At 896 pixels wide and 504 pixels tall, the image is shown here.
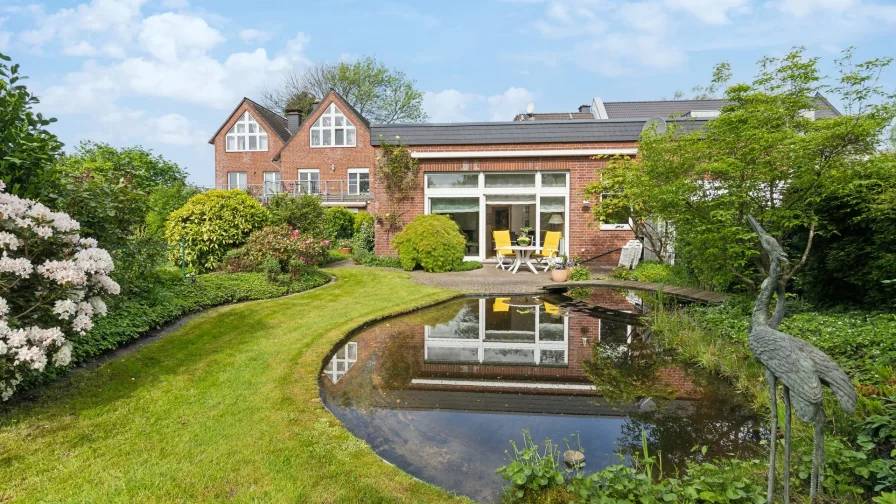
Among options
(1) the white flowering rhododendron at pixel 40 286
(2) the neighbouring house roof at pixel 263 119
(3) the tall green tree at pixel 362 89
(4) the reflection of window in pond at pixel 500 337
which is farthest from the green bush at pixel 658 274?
(3) the tall green tree at pixel 362 89

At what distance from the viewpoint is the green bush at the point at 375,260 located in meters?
13.1

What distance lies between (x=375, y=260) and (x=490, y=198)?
3876 mm

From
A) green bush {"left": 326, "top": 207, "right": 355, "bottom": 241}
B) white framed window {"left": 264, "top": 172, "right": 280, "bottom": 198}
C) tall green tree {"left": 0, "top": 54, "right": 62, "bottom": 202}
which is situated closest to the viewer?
tall green tree {"left": 0, "top": 54, "right": 62, "bottom": 202}

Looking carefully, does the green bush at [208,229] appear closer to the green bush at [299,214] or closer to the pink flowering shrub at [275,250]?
the pink flowering shrub at [275,250]

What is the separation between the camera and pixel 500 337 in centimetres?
640

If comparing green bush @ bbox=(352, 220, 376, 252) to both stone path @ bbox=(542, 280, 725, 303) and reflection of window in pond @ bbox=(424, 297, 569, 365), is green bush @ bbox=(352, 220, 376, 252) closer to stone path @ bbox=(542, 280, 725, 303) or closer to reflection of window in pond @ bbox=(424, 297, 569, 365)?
stone path @ bbox=(542, 280, 725, 303)

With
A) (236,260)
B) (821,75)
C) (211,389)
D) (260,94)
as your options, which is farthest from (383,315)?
(260,94)

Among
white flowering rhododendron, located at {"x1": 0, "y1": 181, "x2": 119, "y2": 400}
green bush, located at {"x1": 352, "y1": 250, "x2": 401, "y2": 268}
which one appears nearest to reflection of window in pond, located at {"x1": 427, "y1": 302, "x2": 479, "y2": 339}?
white flowering rhododendron, located at {"x1": 0, "y1": 181, "x2": 119, "y2": 400}

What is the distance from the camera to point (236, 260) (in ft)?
31.7

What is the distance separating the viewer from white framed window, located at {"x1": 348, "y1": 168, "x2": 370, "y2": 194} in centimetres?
2678

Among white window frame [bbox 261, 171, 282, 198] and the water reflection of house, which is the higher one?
white window frame [bbox 261, 171, 282, 198]

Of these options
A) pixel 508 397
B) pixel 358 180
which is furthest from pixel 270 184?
pixel 508 397

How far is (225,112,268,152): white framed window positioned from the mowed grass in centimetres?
2582

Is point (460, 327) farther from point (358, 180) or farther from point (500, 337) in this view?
point (358, 180)
